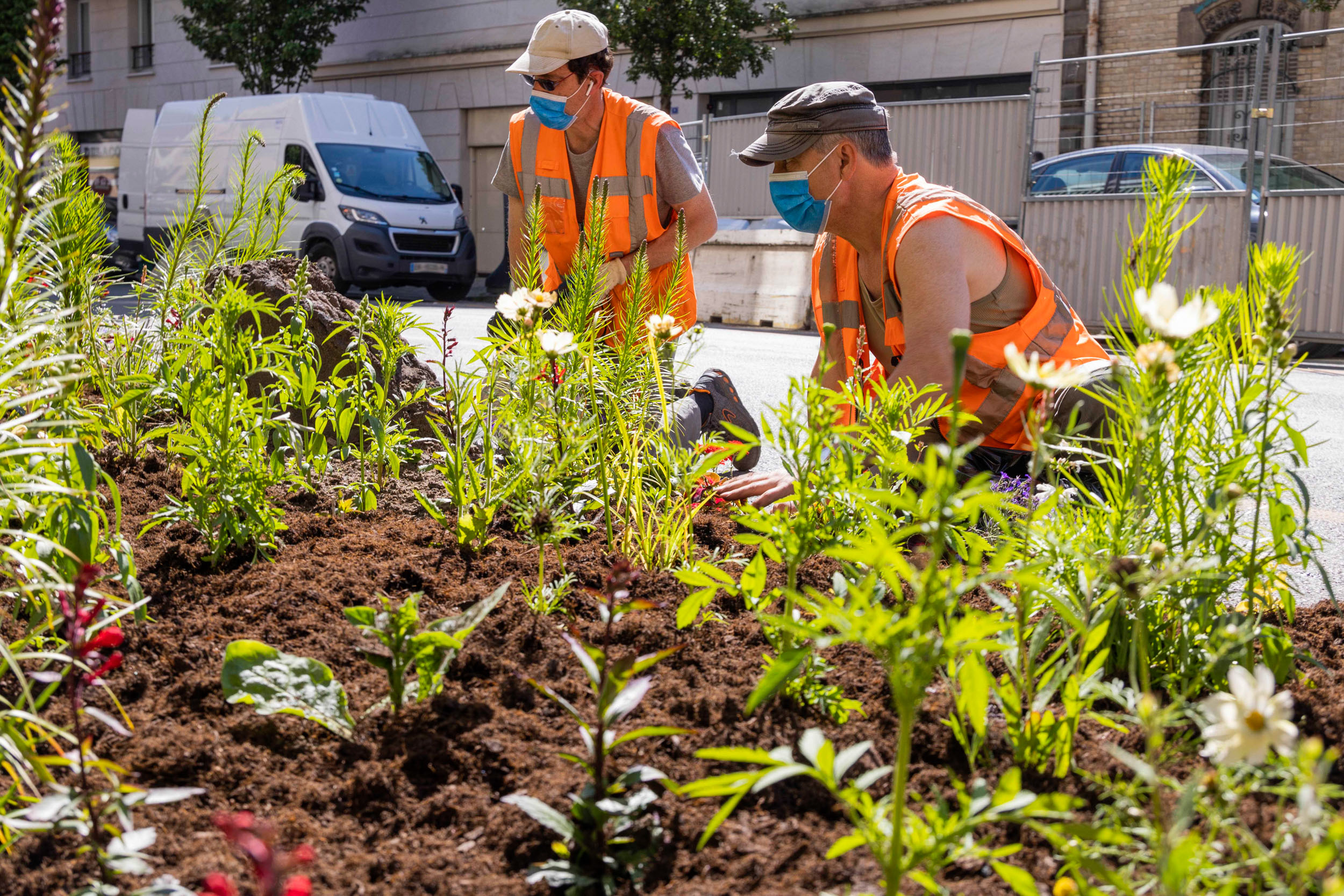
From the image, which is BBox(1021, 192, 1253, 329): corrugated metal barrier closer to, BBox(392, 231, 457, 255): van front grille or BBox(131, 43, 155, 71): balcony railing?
BBox(392, 231, 457, 255): van front grille

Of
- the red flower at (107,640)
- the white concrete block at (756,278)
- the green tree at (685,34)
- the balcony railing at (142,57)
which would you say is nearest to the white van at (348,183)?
the green tree at (685,34)

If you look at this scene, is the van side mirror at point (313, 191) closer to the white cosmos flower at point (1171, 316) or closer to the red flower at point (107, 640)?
the red flower at point (107, 640)

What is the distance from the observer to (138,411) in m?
3.17

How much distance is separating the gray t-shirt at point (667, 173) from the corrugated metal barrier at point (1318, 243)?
8744 millimetres

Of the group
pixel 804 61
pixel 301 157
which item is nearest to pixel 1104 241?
pixel 804 61

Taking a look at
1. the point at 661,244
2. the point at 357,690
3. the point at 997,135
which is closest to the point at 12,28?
the point at 997,135

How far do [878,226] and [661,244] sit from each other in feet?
3.46

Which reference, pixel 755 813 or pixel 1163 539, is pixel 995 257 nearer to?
pixel 1163 539

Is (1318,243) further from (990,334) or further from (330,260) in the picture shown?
(330,260)

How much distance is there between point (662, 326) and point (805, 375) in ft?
2.09

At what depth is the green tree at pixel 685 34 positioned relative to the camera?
18266mm

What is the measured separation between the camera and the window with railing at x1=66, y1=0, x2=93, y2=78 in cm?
3356

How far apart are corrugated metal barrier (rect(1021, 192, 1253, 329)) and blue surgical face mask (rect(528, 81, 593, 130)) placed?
8.52m

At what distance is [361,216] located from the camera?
17.1m
